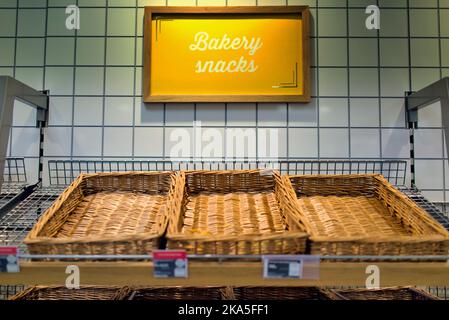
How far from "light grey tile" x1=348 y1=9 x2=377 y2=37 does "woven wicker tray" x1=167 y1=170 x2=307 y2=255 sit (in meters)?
1.14

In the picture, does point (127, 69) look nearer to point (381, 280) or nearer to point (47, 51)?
point (47, 51)

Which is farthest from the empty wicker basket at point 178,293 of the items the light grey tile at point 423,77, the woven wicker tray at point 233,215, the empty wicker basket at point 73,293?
the light grey tile at point 423,77

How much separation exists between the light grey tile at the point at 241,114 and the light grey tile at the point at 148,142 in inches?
15.9

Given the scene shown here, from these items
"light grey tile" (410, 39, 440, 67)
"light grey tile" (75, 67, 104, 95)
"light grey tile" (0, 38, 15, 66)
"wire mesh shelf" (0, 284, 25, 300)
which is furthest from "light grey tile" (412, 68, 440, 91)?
"wire mesh shelf" (0, 284, 25, 300)

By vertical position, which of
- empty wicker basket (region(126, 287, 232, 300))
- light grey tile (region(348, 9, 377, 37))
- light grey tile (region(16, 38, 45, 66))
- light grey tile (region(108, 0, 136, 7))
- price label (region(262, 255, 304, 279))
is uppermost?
light grey tile (region(108, 0, 136, 7))

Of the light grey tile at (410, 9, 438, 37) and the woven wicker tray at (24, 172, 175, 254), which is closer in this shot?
the woven wicker tray at (24, 172, 175, 254)

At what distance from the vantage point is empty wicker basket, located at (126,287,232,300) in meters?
1.40

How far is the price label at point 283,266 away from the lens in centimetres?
92

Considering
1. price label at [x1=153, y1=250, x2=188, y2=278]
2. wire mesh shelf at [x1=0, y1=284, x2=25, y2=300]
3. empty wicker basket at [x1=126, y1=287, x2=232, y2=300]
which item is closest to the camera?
price label at [x1=153, y1=250, x2=188, y2=278]

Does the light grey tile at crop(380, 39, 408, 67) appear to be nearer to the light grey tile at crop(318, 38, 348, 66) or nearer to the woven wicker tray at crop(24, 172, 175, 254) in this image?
the light grey tile at crop(318, 38, 348, 66)

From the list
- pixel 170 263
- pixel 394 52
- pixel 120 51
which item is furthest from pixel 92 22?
pixel 394 52

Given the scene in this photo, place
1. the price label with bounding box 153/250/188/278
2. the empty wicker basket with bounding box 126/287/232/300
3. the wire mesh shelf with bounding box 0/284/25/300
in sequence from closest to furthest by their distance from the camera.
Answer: the price label with bounding box 153/250/188/278 < the empty wicker basket with bounding box 126/287/232/300 < the wire mesh shelf with bounding box 0/284/25/300

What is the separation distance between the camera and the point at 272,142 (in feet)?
6.37

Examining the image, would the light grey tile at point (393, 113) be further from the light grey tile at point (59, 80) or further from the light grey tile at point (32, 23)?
the light grey tile at point (32, 23)
